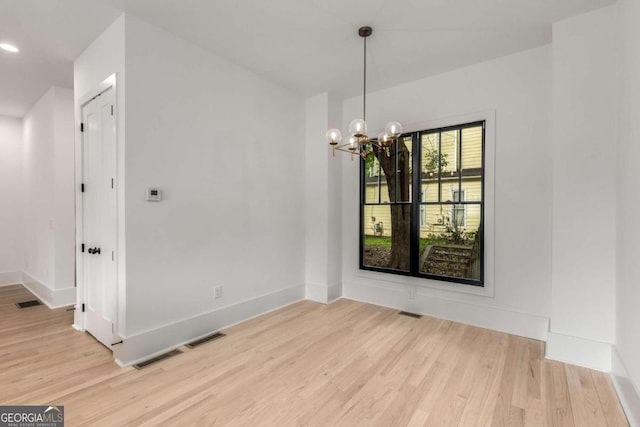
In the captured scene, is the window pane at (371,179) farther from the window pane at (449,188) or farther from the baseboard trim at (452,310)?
the baseboard trim at (452,310)

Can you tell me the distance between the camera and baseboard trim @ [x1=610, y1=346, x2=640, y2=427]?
1.85 m

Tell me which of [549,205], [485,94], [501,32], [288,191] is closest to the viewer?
[501,32]

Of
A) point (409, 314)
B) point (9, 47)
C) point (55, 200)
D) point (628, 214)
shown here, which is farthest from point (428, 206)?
point (55, 200)

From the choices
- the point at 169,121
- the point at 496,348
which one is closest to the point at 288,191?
the point at 169,121

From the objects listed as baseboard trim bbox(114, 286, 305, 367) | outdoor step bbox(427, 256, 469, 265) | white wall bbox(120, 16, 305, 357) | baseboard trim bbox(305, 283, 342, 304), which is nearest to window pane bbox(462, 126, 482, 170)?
outdoor step bbox(427, 256, 469, 265)

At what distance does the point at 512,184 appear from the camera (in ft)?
10.7

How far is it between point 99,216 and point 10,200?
396 centimetres

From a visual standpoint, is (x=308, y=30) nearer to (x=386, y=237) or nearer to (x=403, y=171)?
(x=403, y=171)

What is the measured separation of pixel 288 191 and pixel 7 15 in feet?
10.2

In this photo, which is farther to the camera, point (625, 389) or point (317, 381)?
point (317, 381)

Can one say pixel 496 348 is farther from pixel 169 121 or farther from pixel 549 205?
pixel 169 121

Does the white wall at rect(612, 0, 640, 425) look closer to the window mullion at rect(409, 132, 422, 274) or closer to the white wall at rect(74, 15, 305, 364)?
the window mullion at rect(409, 132, 422, 274)

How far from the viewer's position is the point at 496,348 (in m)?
2.90

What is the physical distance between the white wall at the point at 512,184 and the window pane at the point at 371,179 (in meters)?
0.75
